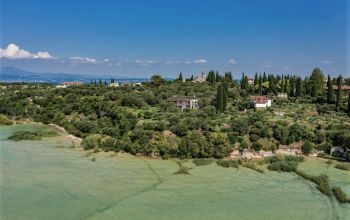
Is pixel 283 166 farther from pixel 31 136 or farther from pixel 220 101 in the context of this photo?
pixel 31 136

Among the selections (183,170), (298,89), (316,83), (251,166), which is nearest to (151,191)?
(183,170)

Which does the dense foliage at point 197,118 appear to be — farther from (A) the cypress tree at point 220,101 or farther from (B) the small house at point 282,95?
(B) the small house at point 282,95

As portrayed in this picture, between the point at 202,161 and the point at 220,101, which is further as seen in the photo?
the point at 220,101

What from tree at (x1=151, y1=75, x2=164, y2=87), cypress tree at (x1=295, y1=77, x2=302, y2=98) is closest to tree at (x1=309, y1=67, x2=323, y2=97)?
cypress tree at (x1=295, y1=77, x2=302, y2=98)

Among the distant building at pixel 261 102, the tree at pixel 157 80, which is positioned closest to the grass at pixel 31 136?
the distant building at pixel 261 102

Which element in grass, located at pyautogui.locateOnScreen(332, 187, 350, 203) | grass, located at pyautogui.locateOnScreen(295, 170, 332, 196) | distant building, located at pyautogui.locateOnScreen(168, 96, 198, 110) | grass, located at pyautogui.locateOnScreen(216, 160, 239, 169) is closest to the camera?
grass, located at pyautogui.locateOnScreen(332, 187, 350, 203)

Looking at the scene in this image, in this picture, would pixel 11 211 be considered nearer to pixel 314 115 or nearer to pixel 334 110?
pixel 314 115

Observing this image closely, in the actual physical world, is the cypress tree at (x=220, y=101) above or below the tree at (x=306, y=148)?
above

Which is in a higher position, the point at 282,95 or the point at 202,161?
the point at 282,95

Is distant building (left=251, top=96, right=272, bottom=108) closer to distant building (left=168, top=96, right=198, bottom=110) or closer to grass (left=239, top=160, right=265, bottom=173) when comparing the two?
distant building (left=168, top=96, right=198, bottom=110)
